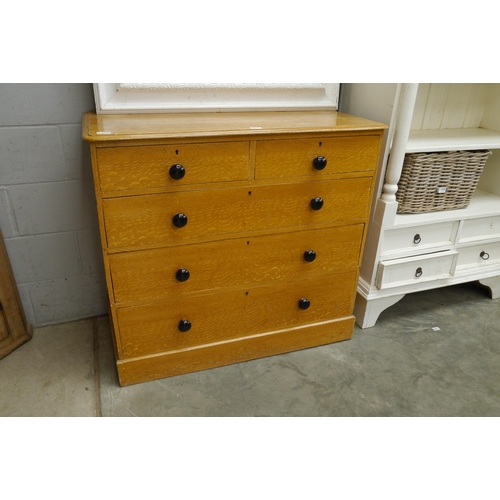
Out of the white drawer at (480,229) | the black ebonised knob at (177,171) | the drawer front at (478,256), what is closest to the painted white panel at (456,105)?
the white drawer at (480,229)

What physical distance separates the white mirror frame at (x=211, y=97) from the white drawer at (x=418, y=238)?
0.67 m

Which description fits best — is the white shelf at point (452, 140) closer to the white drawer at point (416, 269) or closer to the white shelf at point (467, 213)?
the white shelf at point (467, 213)

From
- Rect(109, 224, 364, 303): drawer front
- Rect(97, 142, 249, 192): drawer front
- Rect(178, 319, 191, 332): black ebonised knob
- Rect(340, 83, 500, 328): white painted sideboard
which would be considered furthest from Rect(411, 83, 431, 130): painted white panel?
Rect(178, 319, 191, 332): black ebonised knob

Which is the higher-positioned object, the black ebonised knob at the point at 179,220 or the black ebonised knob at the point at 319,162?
the black ebonised knob at the point at 319,162

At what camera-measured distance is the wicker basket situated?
194cm

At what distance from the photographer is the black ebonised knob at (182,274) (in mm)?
1602

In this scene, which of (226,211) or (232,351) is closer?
(226,211)

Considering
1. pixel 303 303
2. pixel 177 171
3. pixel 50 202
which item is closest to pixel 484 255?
pixel 303 303

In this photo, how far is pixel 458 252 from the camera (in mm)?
2180

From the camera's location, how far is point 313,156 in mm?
1614

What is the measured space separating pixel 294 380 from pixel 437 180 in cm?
113

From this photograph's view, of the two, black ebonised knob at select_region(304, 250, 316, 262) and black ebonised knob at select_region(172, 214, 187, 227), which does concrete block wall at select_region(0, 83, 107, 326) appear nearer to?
black ebonised knob at select_region(172, 214, 187, 227)

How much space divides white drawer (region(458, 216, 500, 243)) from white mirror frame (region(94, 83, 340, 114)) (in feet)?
2.95

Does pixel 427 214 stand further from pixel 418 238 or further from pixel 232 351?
pixel 232 351
